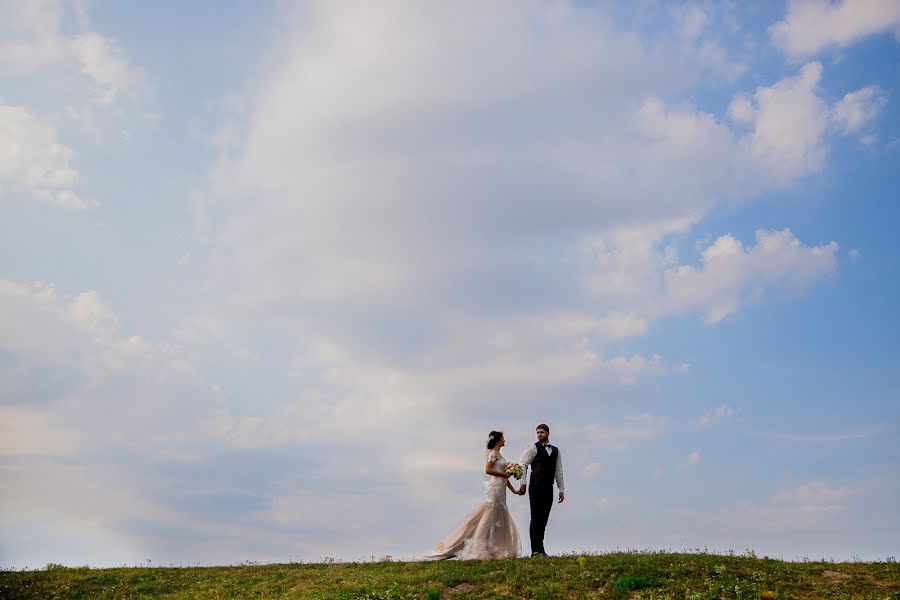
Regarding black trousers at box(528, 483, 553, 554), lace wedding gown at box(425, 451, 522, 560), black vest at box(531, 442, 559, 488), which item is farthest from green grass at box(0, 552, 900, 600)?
black vest at box(531, 442, 559, 488)

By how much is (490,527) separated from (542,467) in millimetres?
2857

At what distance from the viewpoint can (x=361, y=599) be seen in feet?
70.2

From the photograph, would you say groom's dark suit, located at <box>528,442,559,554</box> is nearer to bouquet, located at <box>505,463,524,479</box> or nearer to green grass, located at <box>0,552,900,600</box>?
bouquet, located at <box>505,463,524,479</box>

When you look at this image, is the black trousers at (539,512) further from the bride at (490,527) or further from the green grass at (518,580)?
the green grass at (518,580)

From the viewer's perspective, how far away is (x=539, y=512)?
1026 inches

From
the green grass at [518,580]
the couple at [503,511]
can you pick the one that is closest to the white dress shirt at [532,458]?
the couple at [503,511]

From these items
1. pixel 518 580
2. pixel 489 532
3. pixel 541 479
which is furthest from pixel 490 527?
Answer: pixel 518 580

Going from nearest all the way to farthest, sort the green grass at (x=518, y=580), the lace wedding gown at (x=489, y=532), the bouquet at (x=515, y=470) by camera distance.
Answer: the green grass at (x=518, y=580), the lace wedding gown at (x=489, y=532), the bouquet at (x=515, y=470)

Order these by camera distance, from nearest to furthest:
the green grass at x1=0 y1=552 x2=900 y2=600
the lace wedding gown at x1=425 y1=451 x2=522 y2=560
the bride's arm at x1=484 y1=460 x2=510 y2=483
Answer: the green grass at x1=0 y1=552 x2=900 y2=600 < the lace wedding gown at x1=425 y1=451 x2=522 y2=560 < the bride's arm at x1=484 y1=460 x2=510 y2=483

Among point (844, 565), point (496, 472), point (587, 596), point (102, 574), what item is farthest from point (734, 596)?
point (102, 574)

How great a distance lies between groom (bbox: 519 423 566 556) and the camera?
2605cm

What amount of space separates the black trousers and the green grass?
178 centimetres

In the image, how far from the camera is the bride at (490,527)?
26.0 m

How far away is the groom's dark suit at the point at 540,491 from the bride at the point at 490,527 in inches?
21.9
